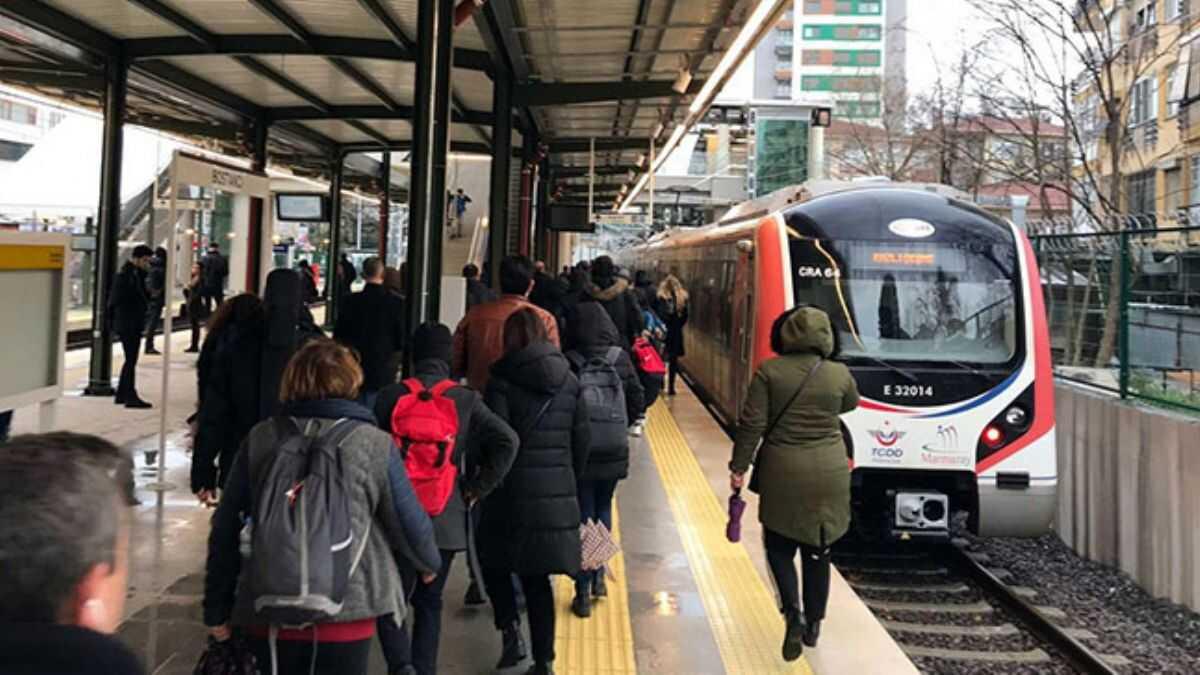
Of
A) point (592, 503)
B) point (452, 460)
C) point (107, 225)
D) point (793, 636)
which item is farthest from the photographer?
point (107, 225)

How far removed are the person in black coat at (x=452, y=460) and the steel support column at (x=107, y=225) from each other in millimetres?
8922

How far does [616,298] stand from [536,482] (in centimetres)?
492

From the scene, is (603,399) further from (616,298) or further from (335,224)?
(335,224)

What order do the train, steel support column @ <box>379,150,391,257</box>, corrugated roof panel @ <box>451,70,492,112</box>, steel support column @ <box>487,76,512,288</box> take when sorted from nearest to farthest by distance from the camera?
the train < steel support column @ <box>487,76,512,288</box> < corrugated roof panel @ <box>451,70,492,112</box> < steel support column @ <box>379,150,391,257</box>

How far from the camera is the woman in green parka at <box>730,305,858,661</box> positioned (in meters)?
4.74

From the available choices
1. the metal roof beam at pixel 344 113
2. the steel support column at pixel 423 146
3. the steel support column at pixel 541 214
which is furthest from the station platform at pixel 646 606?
the steel support column at pixel 541 214

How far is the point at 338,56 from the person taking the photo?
1088 cm

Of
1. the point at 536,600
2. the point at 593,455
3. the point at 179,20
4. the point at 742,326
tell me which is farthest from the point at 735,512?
the point at 179,20

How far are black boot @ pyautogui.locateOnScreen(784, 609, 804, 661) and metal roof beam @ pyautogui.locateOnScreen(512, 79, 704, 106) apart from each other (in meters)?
9.32

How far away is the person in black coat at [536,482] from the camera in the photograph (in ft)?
13.3

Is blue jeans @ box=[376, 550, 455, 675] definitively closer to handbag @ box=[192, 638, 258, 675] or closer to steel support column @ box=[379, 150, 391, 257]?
handbag @ box=[192, 638, 258, 675]

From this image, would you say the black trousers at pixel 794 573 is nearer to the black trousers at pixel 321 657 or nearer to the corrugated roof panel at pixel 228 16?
the black trousers at pixel 321 657

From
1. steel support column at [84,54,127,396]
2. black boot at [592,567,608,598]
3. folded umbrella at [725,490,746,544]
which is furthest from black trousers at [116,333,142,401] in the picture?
folded umbrella at [725,490,746,544]

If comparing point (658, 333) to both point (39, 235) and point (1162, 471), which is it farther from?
point (39, 235)
